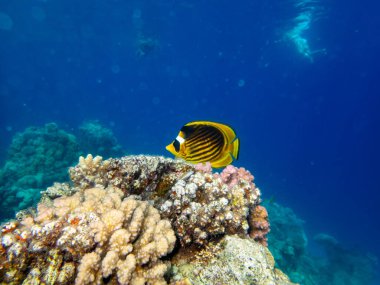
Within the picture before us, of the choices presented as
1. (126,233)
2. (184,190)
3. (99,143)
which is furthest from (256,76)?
(126,233)

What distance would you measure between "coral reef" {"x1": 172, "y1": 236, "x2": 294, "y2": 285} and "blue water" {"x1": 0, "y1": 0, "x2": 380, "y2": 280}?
27129mm

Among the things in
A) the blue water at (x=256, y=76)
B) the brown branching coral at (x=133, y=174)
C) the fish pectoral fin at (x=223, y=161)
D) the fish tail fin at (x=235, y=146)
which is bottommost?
the brown branching coral at (x=133, y=174)

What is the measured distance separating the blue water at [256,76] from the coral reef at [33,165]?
56.7ft

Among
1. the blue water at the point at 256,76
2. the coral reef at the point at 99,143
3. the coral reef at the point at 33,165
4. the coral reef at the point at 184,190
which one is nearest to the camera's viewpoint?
the coral reef at the point at 184,190

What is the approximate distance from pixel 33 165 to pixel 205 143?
11178mm

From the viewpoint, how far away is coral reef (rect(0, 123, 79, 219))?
9.51 m

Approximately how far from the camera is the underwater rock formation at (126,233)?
5.26 ft

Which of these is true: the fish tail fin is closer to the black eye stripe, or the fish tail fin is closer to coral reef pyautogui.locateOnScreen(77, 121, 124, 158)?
the black eye stripe

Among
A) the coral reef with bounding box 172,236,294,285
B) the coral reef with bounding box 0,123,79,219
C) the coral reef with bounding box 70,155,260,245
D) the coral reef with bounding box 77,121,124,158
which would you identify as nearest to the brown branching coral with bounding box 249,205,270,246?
the coral reef with bounding box 70,155,260,245

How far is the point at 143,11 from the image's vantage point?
3784cm

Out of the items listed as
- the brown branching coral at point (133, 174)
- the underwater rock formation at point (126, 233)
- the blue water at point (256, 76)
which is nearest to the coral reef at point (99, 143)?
the blue water at point (256, 76)

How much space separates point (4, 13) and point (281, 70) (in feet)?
196

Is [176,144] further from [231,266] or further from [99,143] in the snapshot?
[99,143]

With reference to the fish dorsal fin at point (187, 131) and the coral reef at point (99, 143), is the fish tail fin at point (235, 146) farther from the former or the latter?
the coral reef at point (99, 143)
